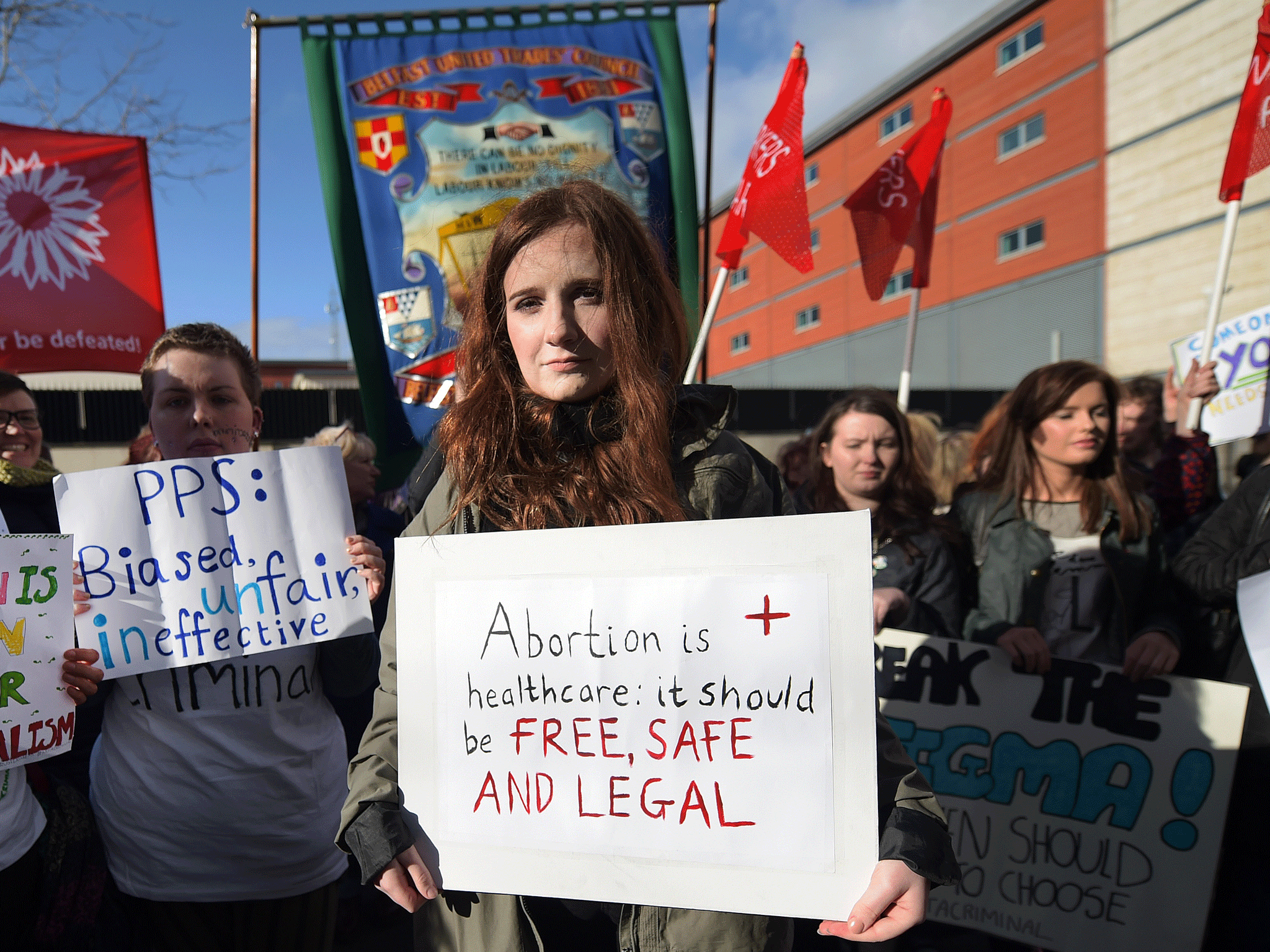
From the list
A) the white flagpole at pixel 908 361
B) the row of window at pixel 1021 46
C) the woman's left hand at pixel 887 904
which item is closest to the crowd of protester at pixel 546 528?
the woman's left hand at pixel 887 904

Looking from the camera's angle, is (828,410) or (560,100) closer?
(828,410)

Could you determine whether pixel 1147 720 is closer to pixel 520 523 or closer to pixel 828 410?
pixel 828 410

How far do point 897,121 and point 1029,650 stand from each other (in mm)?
29401

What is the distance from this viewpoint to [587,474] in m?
1.26

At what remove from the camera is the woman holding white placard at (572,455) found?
1.15m

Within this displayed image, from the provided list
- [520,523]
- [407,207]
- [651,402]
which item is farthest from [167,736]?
[407,207]

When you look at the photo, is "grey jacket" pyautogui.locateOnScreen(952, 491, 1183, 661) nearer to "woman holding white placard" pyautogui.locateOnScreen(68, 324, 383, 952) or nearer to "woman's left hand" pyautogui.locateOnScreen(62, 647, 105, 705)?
"woman holding white placard" pyautogui.locateOnScreen(68, 324, 383, 952)

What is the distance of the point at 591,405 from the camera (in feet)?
4.23

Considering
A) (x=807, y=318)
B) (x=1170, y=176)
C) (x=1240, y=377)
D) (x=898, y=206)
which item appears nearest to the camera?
(x=1240, y=377)

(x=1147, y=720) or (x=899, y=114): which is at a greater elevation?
(x=899, y=114)

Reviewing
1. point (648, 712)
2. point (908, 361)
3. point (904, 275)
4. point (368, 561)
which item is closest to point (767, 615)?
point (648, 712)

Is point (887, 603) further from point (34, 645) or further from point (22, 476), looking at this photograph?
point (22, 476)

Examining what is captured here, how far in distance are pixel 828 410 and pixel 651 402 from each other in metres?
1.98

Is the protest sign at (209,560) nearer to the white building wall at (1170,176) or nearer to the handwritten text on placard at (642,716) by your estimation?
the handwritten text on placard at (642,716)
